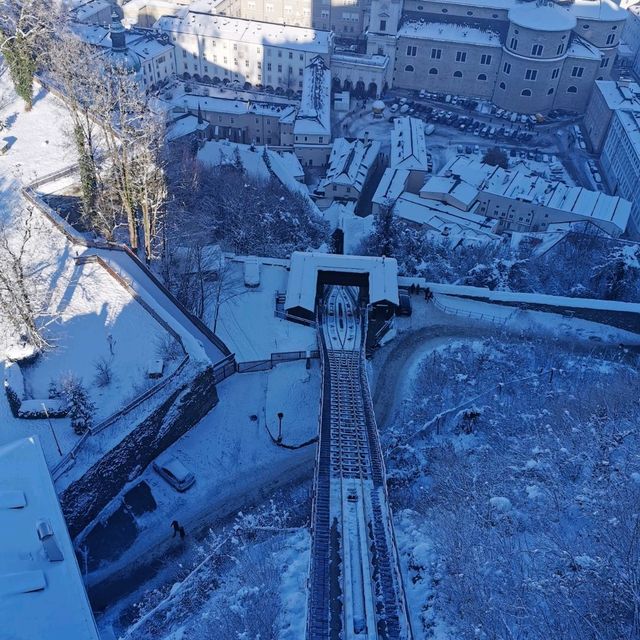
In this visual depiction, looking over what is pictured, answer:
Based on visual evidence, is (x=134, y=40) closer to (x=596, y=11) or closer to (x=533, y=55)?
(x=533, y=55)

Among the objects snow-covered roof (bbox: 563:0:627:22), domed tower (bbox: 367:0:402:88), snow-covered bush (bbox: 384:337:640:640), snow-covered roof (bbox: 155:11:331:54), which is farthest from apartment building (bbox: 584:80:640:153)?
snow-covered bush (bbox: 384:337:640:640)

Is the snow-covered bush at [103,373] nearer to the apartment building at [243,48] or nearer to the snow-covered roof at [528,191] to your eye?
the snow-covered roof at [528,191]

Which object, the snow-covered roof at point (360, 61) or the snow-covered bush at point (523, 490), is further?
the snow-covered roof at point (360, 61)

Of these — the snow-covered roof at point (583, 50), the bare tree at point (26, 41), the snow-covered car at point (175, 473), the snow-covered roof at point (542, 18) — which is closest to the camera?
the snow-covered car at point (175, 473)

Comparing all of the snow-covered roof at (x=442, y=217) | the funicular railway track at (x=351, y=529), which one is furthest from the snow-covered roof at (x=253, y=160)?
the funicular railway track at (x=351, y=529)

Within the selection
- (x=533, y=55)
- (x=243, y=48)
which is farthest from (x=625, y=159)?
(x=243, y=48)

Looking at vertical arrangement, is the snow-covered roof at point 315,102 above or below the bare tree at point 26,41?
below
